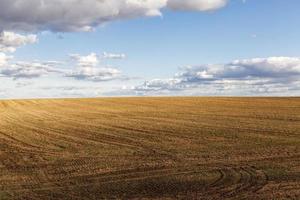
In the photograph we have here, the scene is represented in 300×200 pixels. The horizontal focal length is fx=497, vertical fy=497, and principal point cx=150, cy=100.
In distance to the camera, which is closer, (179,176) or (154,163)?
(179,176)

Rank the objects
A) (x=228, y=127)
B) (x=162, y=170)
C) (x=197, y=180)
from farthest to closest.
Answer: (x=228, y=127), (x=162, y=170), (x=197, y=180)

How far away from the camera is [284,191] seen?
12742 mm

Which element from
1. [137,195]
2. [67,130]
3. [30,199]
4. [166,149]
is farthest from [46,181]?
[67,130]

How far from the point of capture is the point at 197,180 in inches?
564

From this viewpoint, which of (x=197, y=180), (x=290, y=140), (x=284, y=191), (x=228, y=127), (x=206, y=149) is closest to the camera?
(x=284, y=191)

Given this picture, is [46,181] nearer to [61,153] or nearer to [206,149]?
[61,153]

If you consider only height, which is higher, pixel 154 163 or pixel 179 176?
pixel 154 163

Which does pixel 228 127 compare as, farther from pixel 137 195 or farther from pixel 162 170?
pixel 137 195

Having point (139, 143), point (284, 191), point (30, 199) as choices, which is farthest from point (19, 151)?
point (284, 191)

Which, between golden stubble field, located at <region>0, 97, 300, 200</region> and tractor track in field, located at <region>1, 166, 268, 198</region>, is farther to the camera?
golden stubble field, located at <region>0, 97, 300, 200</region>

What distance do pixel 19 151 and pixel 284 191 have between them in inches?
483

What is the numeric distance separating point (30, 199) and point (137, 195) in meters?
2.75

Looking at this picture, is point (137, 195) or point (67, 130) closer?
point (137, 195)

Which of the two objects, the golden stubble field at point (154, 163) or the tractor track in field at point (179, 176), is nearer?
the tractor track in field at point (179, 176)
